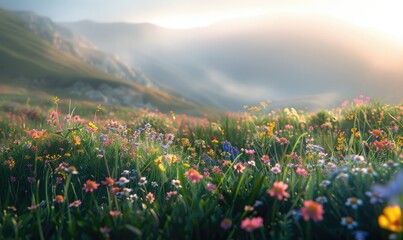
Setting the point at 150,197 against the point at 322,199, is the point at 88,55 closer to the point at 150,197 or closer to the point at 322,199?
the point at 150,197

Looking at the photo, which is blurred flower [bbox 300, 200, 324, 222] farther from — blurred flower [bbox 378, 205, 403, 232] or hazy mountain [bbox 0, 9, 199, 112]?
hazy mountain [bbox 0, 9, 199, 112]

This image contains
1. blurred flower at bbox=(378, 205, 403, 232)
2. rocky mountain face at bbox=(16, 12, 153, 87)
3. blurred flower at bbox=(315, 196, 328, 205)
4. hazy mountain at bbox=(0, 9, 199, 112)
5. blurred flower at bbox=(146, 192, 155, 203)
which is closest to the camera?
blurred flower at bbox=(378, 205, 403, 232)

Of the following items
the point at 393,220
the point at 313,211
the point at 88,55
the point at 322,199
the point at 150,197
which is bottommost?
the point at 88,55

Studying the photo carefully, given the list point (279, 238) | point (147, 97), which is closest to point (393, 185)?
point (279, 238)

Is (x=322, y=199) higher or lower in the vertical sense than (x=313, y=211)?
lower

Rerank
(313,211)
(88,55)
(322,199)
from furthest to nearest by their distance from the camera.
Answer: (88,55) < (322,199) < (313,211)

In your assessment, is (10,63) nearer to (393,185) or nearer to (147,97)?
(147,97)

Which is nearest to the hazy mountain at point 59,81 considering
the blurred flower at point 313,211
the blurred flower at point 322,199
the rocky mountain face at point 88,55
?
the rocky mountain face at point 88,55

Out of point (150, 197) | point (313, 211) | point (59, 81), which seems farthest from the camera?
point (59, 81)

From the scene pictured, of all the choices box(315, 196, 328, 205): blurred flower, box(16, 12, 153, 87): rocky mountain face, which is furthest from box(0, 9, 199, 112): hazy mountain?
box(315, 196, 328, 205): blurred flower

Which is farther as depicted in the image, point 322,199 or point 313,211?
point 322,199

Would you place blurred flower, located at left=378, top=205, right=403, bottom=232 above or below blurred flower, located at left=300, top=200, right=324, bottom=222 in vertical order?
above

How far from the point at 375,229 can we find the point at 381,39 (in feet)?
537

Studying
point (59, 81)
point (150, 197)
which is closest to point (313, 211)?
point (150, 197)
